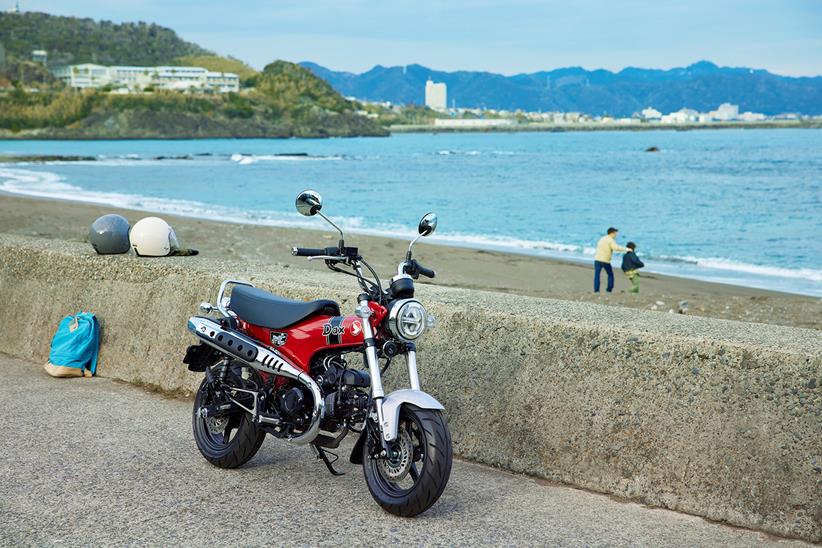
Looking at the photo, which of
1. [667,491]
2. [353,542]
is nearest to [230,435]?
[353,542]

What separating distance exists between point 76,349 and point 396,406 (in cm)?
378

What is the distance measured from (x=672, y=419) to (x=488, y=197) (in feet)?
163

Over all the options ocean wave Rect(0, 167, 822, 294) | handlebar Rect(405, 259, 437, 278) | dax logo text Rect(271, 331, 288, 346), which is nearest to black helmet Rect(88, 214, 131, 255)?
dax logo text Rect(271, 331, 288, 346)

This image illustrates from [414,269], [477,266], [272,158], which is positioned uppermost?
[414,269]

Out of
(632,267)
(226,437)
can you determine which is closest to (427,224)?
(226,437)

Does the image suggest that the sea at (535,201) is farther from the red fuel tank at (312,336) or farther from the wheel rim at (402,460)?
the wheel rim at (402,460)

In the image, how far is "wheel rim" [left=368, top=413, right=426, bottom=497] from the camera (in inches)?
179

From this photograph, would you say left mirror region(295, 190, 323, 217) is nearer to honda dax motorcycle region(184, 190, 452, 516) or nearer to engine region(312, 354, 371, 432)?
honda dax motorcycle region(184, 190, 452, 516)

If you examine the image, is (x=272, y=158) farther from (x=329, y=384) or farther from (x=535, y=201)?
(x=329, y=384)

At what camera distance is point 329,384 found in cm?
485

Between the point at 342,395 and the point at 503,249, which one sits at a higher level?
the point at 342,395

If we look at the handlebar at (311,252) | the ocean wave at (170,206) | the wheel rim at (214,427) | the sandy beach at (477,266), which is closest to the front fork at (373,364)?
the handlebar at (311,252)

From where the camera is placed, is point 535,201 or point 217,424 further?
point 535,201

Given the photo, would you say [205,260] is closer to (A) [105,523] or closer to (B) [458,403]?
(B) [458,403]
